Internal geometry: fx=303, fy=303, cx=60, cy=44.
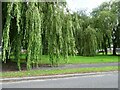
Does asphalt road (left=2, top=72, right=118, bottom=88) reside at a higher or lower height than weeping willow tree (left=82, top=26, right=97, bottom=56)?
lower

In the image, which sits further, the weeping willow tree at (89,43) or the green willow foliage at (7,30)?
the weeping willow tree at (89,43)

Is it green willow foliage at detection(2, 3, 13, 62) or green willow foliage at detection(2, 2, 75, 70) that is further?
green willow foliage at detection(2, 2, 75, 70)

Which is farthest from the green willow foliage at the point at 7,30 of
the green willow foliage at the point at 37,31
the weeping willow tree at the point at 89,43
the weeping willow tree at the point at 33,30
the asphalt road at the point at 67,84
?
the weeping willow tree at the point at 89,43

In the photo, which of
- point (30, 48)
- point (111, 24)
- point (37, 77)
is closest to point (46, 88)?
point (37, 77)

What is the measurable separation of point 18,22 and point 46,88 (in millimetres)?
7130

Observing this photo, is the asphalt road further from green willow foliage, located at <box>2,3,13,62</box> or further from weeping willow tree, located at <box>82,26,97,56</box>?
weeping willow tree, located at <box>82,26,97,56</box>

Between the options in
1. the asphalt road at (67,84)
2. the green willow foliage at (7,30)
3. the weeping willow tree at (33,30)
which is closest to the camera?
the asphalt road at (67,84)

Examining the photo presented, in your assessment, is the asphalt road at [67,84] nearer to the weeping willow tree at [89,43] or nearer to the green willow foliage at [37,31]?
the green willow foliage at [37,31]

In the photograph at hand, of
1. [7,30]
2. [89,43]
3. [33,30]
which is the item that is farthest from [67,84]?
[89,43]

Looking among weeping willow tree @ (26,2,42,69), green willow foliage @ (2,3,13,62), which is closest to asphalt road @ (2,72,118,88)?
green willow foliage @ (2,3,13,62)

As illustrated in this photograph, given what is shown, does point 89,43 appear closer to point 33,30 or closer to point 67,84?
point 33,30

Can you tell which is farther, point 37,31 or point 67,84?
point 37,31

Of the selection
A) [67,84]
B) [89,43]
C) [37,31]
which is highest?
[37,31]

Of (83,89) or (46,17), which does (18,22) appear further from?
(83,89)
